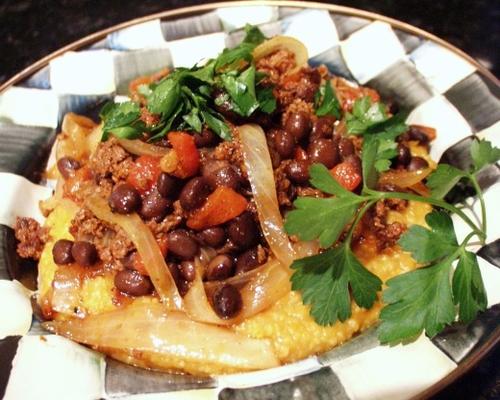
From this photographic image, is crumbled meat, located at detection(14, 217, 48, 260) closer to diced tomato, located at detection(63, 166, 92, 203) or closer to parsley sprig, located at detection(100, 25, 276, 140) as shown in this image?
diced tomato, located at detection(63, 166, 92, 203)

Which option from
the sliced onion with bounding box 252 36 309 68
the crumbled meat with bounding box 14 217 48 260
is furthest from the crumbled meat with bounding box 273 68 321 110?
the crumbled meat with bounding box 14 217 48 260

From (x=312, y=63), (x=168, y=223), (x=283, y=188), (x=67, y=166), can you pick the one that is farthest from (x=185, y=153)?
(x=312, y=63)

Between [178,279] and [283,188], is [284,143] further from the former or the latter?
[178,279]

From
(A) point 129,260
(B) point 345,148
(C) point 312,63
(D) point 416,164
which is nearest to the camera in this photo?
(A) point 129,260

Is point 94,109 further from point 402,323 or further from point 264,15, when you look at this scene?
point 402,323

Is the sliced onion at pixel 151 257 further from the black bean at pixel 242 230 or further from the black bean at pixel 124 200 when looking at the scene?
the black bean at pixel 242 230

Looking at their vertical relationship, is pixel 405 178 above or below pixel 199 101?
below

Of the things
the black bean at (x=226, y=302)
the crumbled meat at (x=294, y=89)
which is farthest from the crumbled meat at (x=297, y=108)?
the black bean at (x=226, y=302)
